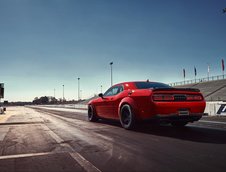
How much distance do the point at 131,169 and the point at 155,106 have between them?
3245 millimetres

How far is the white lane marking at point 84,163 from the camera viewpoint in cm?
340

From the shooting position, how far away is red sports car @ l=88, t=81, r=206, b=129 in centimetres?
649

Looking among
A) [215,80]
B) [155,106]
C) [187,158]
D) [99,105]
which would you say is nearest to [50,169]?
[187,158]

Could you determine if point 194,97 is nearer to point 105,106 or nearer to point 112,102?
point 112,102

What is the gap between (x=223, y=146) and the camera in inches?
193

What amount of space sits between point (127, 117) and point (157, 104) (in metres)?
1.44

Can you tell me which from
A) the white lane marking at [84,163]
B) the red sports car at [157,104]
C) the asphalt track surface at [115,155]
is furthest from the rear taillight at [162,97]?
the white lane marking at [84,163]

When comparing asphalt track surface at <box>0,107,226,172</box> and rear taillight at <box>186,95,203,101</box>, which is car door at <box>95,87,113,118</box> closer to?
rear taillight at <box>186,95,203,101</box>

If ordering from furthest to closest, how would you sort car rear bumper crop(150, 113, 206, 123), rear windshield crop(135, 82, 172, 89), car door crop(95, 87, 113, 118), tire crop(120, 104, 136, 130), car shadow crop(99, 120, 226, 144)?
car door crop(95, 87, 113, 118) < rear windshield crop(135, 82, 172, 89) < tire crop(120, 104, 136, 130) < car rear bumper crop(150, 113, 206, 123) < car shadow crop(99, 120, 226, 144)

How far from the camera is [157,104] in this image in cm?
645

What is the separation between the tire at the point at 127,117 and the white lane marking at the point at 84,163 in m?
3.02

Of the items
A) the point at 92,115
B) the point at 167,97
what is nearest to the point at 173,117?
the point at 167,97

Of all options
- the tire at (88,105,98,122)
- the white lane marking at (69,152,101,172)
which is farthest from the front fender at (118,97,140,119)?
the tire at (88,105,98,122)

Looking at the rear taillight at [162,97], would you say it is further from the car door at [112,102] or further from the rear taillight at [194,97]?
the car door at [112,102]
